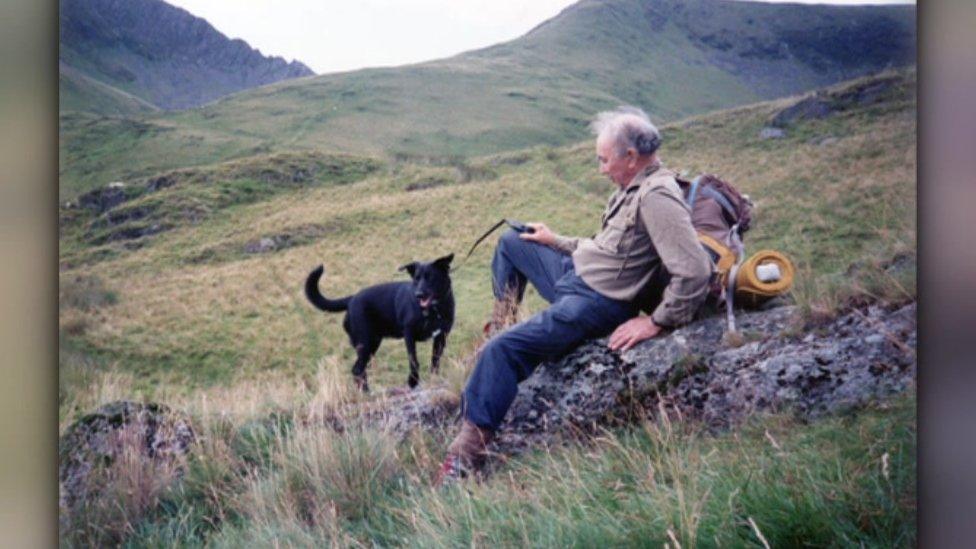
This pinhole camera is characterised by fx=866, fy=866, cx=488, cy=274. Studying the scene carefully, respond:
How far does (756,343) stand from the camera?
3.83 m

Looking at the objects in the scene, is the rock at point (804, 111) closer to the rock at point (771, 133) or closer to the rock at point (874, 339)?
the rock at point (771, 133)

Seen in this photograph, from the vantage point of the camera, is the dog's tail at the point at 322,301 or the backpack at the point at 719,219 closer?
the backpack at the point at 719,219

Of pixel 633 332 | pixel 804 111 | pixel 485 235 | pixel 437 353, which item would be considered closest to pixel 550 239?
pixel 485 235

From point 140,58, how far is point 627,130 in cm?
239

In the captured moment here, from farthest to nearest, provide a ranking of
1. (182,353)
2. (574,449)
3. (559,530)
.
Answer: (182,353) < (574,449) < (559,530)

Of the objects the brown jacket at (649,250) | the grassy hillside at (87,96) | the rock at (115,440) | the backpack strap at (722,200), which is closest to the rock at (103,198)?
the grassy hillside at (87,96)

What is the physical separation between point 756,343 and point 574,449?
3.06 ft

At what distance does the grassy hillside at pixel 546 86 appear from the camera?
3973 millimetres

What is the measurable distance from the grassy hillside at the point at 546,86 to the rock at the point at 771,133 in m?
0.16

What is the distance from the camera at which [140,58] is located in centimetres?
425

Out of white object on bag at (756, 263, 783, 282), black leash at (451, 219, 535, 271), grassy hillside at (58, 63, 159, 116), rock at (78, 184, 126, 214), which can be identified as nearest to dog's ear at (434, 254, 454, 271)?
black leash at (451, 219, 535, 271)

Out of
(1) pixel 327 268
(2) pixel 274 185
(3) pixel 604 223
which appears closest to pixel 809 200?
(3) pixel 604 223

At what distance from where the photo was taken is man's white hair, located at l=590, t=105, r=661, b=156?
152 inches

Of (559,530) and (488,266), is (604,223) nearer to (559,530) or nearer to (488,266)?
(488,266)
